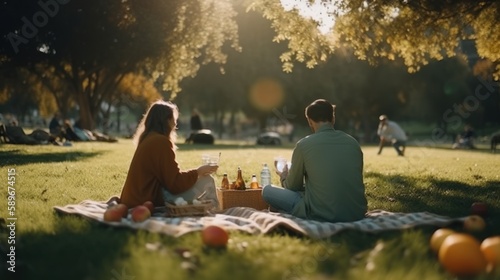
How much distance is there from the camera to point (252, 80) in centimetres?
4922

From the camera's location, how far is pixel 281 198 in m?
7.88

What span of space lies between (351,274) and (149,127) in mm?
4254

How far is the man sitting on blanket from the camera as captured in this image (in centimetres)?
702

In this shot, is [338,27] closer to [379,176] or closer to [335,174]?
[379,176]

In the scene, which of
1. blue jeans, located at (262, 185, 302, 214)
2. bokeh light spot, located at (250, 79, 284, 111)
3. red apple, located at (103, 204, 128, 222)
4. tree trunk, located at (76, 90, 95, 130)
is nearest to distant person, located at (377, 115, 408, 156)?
tree trunk, located at (76, 90, 95, 130)

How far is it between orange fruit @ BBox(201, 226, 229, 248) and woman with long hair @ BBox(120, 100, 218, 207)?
2.18 meters

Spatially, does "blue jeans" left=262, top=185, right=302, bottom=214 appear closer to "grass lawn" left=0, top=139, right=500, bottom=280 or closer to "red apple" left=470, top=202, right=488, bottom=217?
"grass lawn" left=0, top=139, right=500, bottom=280

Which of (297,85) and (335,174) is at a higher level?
(297,85)

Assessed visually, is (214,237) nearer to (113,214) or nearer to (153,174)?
(113,214)

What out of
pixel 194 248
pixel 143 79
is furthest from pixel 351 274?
pixel 143 79

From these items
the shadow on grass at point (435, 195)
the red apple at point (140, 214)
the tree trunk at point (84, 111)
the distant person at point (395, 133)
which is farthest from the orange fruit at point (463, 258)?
the tree trunk at point (84, 111)

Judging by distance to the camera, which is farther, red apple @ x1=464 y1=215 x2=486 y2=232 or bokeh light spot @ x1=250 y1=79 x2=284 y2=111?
bokeh light spot @ x1=250 y1=79 x2=284 y2=111

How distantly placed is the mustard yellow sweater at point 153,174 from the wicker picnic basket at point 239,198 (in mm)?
738

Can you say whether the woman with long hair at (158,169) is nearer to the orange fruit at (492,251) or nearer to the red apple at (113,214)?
the red apple at (113,214)
